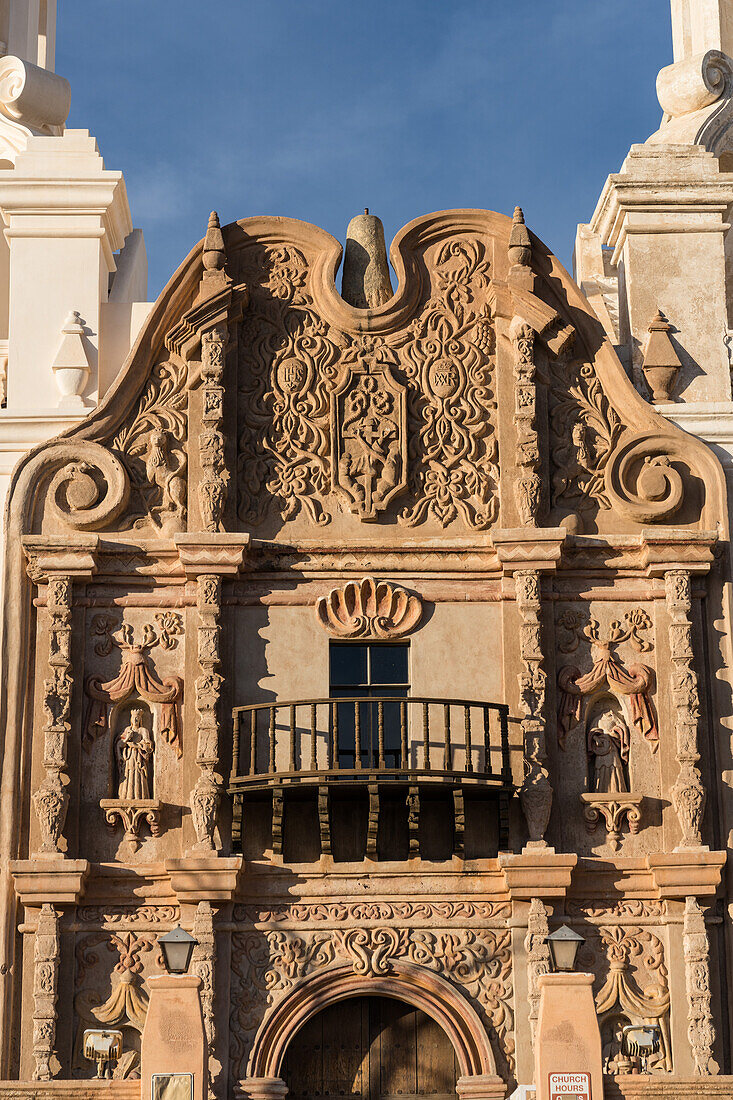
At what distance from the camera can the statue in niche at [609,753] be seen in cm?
2061

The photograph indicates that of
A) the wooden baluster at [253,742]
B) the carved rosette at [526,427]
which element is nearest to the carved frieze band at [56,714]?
the wooden baluster at [253,742]

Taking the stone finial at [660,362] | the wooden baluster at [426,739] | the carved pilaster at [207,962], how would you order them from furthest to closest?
the stone finial at [660,362] < the wooden baluster at [426,739] < the carved pilaster at [207,962]

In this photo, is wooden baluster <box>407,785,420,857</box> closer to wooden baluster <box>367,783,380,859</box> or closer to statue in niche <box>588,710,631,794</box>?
wooden baluster <box>367,783,380,859</box>

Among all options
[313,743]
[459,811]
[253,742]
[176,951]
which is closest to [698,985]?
[459,811]

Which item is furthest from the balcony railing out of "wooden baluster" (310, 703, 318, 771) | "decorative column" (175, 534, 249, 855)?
"decorative column" (175, 534, 249, 855)

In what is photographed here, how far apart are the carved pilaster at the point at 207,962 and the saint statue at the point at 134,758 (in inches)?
58.2

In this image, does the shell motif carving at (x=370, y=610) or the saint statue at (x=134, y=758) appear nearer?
the saint statue at (x=134, y=758)

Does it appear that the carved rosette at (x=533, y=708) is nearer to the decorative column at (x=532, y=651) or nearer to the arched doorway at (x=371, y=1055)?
the decorative column at (x=532, y=651)

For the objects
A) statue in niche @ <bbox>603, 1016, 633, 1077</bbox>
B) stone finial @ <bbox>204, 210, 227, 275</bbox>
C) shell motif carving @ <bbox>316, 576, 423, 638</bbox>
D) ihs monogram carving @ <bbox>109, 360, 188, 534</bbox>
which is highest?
stone finial @ <bbox>204, 210, 227, 275</bbox>

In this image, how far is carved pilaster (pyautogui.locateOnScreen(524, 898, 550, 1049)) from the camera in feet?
64.5

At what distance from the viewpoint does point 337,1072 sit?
782 inches

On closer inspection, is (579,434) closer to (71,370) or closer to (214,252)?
(214,252)

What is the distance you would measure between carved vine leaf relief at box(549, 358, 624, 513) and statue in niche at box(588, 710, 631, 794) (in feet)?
8.32

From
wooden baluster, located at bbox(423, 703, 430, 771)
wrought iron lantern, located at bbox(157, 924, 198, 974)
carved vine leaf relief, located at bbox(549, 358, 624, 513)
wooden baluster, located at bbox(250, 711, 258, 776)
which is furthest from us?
carved vine leaf relief, located at bbox(549, 358, 624, 513)
